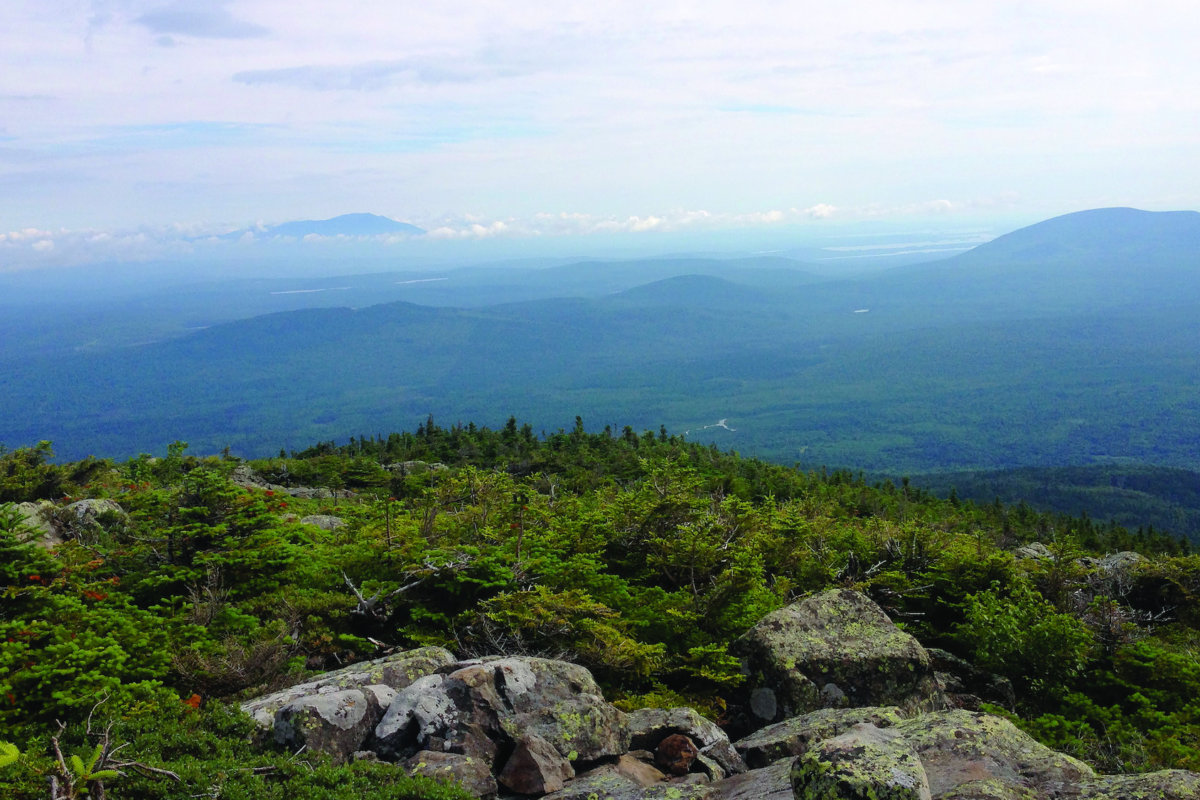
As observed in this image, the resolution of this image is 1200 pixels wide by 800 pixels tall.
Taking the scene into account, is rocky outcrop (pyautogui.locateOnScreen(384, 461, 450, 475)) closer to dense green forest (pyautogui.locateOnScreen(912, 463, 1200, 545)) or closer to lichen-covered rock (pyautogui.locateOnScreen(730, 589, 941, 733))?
lichen-covered rock (pyautogui.locateOnScreen(730, 589, 941, 733))

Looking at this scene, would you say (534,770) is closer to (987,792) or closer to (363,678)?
(363,678)

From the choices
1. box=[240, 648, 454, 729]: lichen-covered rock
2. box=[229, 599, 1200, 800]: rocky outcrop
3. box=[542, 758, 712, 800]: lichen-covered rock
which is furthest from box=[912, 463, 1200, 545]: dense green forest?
box=[542, 758, 712, 800]: lichen-covered rock

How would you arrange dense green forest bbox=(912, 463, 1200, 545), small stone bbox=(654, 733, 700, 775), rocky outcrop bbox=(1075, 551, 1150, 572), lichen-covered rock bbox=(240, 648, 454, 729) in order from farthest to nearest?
dense green forest bbox=(912, 463, 1200, 545) < rocky outcrop bbox=(1075, 551, 1150, 572) < lichen-covered rock bbox=(240, 648, 454, 729) < small stone bbox=(654, 733, 700, 775)

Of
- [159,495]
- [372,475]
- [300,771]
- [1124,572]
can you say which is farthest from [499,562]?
[372,475]

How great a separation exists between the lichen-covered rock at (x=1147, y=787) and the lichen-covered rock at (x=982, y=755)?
0.23 meters

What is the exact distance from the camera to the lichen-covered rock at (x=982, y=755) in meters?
7.64

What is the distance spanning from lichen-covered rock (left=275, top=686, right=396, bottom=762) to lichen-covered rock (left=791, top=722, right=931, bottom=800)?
18.2ft

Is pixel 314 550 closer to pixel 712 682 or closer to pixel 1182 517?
pixel 712 682

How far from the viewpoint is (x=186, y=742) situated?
8227 millimetres

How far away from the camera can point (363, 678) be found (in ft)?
32.6

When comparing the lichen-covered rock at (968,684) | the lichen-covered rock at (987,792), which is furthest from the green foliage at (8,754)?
the lichen-covered rock at (968,684)

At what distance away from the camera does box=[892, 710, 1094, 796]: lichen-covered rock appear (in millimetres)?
7645

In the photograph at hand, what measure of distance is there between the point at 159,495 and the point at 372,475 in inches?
1211

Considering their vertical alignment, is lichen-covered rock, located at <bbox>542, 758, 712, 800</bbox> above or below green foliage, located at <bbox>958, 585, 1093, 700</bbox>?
above
